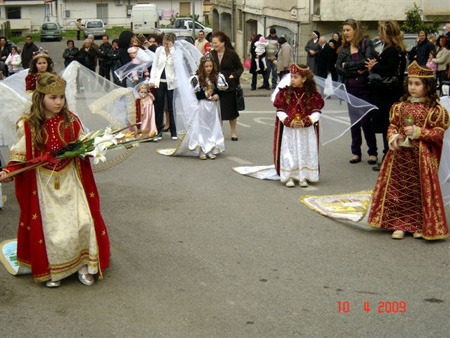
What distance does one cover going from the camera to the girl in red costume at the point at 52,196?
635cm

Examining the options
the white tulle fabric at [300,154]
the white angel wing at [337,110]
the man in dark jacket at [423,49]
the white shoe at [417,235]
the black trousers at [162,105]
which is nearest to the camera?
the white shoe at [417,235]

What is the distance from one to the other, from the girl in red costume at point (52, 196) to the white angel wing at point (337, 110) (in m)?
4.22

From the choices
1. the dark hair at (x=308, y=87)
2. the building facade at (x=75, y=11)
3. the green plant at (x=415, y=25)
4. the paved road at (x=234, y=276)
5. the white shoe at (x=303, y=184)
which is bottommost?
the paved road at (x=234, y=276)

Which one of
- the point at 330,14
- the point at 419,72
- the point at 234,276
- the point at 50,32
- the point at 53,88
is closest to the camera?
the point at 53,88

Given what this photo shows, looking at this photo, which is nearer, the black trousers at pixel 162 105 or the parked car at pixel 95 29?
the black trousers at pixel 162 105

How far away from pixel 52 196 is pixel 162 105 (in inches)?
301

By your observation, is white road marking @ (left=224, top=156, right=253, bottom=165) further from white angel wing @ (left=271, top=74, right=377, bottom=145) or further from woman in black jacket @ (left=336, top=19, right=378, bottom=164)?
woman in black jacket @ (left=336, top=19, right=378, bottom=164)

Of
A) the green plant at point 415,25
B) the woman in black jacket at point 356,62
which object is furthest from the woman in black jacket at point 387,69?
the green plant at point 415,25

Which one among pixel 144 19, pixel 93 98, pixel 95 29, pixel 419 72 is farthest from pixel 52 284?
pixel 95 29

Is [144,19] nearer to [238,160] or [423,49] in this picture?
[423,49]

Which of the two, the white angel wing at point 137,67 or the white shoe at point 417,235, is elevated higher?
the white angel wing at point 137,67

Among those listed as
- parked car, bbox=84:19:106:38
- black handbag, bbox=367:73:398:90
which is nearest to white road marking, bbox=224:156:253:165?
black handbag, bbox=367:73:398:90

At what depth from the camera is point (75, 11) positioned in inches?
2931

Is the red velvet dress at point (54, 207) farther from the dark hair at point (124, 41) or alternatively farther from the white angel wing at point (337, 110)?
the dark hair at point (124, 41)
